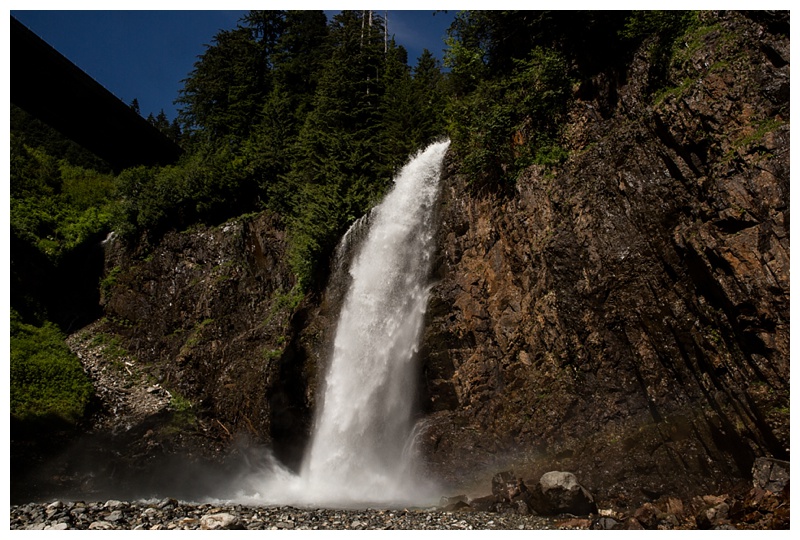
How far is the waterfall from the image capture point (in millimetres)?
11484

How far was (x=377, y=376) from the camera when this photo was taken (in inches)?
505

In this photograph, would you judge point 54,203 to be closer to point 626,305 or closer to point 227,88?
point 227,88

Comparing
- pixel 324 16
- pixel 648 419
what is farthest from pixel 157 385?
pixel 324 16

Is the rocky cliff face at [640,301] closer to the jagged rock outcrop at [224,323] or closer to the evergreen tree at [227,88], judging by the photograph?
the jagged rock outcrop at [224,323]

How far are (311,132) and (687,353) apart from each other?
1630 cm

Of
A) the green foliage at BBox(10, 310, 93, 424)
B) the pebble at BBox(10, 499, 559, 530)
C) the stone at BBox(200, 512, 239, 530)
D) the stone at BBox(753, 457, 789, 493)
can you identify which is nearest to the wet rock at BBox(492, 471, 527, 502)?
the pebble at BBox(10, 499, 559, 530)

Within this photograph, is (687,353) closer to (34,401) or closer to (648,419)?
(648,419)

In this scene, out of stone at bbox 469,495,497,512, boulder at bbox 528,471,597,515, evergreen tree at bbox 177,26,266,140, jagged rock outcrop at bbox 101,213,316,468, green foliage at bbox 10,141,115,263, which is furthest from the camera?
evergreen tree at bbox 177,26,266,140

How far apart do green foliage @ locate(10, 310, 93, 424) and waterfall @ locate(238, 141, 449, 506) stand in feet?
23.9

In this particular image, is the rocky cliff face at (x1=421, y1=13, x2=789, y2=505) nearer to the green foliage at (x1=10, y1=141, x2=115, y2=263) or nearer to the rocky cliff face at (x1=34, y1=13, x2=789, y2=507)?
the rocky cliff face at (x1=34, y1=13, x2=789, y2=507)

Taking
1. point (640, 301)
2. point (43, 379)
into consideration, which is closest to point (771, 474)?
point (640, 301)

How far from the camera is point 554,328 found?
982 centimetres

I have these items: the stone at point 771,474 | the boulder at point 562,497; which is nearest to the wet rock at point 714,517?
the stone at point 771,474

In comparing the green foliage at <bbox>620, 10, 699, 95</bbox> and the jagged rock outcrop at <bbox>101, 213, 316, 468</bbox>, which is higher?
the green foliage at <bbox>620, 10, 699, 95</bbox>
